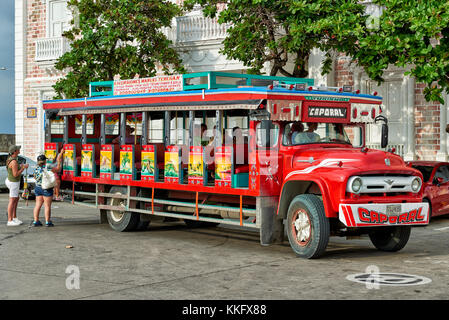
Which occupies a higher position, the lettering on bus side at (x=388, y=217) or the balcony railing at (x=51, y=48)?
the balcony railing at (x=51, y=48)

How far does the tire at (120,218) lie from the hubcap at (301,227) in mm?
4629

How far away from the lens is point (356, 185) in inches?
412

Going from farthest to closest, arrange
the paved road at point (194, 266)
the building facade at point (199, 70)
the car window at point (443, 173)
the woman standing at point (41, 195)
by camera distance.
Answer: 1. the building facade at point (199, 70)
2. the car window at point (443, 173)
3. the woman standing at point (41, 195)
4. the paved road at point (194, 266)

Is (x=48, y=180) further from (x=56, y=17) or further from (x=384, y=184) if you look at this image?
(x=56, y=17)

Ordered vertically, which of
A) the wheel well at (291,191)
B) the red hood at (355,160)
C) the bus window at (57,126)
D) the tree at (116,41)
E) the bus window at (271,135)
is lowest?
the wheel well at (291,191)

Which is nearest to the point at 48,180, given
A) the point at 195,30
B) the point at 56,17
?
the point at 195,30

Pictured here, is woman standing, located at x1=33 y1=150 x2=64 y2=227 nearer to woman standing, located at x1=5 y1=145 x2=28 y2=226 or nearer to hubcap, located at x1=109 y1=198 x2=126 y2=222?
woman standing, located at x1=5 y1=145 x2=28 y2=226

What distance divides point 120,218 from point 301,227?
17.1 feet

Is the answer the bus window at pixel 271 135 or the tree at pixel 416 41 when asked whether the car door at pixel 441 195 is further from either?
the bus window at pixel 271 135

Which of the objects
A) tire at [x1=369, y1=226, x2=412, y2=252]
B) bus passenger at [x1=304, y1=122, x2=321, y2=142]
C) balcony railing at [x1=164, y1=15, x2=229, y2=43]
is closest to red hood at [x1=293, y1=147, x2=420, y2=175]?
bus passenger at [x1=304, y1=122, x2=321, y2=142]

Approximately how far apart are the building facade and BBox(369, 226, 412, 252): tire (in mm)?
10177

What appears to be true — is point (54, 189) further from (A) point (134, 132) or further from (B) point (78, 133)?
(A) point (134, 132)

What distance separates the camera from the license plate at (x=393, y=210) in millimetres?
10641

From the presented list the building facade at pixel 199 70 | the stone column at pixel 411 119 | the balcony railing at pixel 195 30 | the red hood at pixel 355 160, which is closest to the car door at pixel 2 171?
the building facade at pixel 199 70
